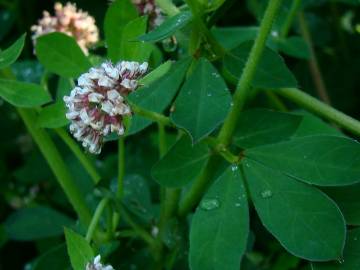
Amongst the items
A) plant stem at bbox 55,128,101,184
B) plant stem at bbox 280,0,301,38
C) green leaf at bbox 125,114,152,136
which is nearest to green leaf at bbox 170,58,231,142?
green leaf at bbox 125,114,152,136

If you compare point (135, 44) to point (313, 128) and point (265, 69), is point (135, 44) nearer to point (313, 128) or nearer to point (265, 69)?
point (265, 69)

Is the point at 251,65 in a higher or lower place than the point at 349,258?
higher

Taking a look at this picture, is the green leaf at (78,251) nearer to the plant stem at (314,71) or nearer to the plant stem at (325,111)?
the plant stem at (325,111)

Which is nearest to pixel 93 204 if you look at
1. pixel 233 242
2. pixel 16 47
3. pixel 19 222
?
pixel 19 222

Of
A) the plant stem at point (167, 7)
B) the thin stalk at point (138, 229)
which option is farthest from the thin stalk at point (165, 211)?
the plant stem at point (167, 7)

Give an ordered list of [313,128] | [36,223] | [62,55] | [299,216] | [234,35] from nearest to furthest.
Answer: [299,216], [62,55], [313,128], [36,223], [234,35]

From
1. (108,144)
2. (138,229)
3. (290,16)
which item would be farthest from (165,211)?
(108,144)
